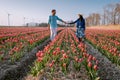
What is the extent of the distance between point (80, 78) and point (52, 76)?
766mm

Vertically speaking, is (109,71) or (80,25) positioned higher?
(80,25)

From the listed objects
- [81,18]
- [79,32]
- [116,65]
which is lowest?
[116,65]

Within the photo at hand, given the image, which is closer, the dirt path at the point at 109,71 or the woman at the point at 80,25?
the dirt path at the point at 109,71

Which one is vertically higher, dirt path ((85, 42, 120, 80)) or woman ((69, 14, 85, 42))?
woman ((69, 14, 85, 42))

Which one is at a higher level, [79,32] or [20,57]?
[79,32]

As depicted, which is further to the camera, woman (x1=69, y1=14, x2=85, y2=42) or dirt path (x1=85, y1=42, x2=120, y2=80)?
woman (x1=69, y1=14, x2=85, y2=42)

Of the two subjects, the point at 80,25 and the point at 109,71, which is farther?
the point at 80,25

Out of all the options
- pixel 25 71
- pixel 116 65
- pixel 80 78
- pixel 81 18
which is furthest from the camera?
pixel 81 18

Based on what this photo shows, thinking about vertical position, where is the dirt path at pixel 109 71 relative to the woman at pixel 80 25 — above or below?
below

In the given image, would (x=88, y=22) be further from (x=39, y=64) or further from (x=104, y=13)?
(x=39, y=64)

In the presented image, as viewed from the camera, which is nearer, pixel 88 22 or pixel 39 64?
pixel 39 64

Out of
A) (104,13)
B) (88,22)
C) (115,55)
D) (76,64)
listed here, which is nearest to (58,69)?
(76,64)

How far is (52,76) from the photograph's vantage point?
604cm

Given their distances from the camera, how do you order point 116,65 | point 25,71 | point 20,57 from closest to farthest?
point 25,71 → point 116,65 → point 20,57
